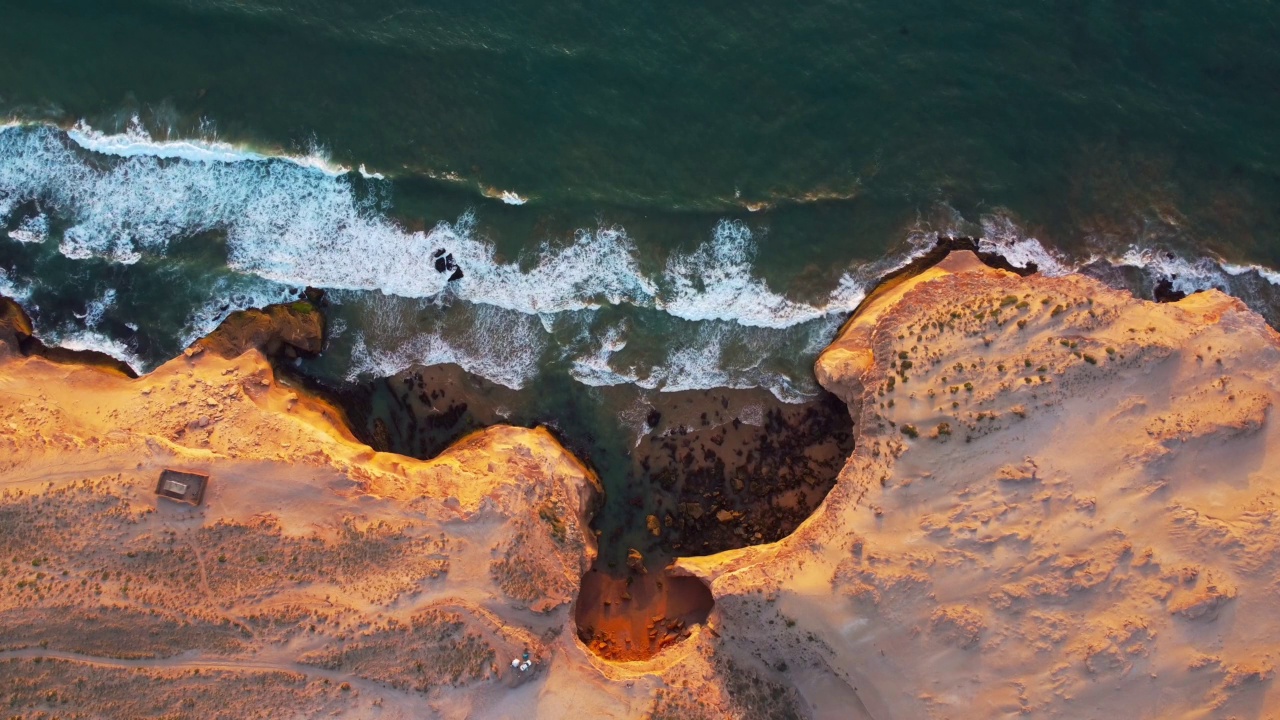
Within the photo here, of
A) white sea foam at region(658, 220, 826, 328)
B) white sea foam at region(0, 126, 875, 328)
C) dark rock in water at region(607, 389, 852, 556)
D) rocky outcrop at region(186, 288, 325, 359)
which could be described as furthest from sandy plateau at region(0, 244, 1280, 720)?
white sea foam at region(0, 126, 875, 328)

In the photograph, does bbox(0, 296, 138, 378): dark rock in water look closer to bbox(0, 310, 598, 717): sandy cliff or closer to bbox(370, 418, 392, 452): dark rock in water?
bbox(0, 310, 598, 717): sandy cliff

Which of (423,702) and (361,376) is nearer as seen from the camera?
(423,702)

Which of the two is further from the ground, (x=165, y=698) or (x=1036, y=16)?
(x=1036, y=16)

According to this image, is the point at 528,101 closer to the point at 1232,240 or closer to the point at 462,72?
the point at 462,72

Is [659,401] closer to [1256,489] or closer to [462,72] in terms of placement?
[462,72]

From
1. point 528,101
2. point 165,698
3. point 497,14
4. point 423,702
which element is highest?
point 497,14

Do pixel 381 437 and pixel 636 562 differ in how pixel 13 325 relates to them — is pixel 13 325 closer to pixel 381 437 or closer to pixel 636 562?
pixel 381 437

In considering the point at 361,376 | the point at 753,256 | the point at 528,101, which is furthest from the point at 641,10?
the point at 361,376
